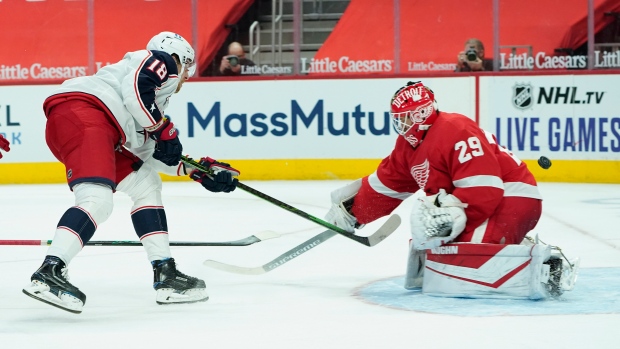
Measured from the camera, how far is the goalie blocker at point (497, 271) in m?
3.56

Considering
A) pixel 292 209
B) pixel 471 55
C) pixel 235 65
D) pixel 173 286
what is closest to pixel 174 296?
pixel 173 286

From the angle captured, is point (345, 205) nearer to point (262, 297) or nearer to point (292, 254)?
point (292, 254)

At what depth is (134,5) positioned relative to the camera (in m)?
9.12

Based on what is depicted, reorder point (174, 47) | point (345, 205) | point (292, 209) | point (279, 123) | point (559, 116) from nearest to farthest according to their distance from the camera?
point (174, 47) < point (292, 209) < point (345, 205) < point (559, 116) < point (279, 123)

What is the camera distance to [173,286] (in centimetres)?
369

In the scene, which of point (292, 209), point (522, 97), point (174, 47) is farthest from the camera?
point (522, 97)

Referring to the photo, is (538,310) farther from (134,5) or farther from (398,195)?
(134,5)

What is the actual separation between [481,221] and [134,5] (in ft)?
19.7

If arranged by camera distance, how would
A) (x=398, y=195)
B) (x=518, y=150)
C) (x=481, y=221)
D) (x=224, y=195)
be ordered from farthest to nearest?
(x=518, y=150) < (x=224, y=195) < (x=398, y=195) < (x=481, y=221)

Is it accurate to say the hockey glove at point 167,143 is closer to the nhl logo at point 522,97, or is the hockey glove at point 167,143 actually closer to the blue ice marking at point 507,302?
the blue ice marking at point 507,302

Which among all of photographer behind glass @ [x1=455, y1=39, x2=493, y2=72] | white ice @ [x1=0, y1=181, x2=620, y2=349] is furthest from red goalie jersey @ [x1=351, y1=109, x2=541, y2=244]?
photographer behind glass @ [x1=455, y1=39, x2=493, y2=72]

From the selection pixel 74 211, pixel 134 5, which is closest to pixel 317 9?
pixel 134 5

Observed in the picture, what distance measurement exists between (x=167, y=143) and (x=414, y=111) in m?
0.88

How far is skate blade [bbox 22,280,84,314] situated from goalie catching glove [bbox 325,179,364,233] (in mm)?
1261
